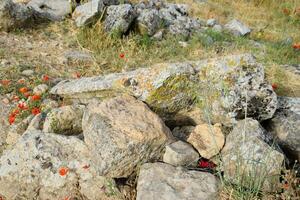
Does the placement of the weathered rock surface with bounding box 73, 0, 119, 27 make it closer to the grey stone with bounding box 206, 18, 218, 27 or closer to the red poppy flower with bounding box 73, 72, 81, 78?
the red poppy flower with bounding box 73, 72, 81, 78

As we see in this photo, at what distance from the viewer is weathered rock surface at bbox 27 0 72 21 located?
8.56m

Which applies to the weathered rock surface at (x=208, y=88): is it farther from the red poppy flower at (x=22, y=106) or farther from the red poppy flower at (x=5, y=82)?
the red poppy flower at (x=5, y=82)

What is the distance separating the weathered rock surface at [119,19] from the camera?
25.7 feet

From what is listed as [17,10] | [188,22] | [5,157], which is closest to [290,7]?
[188,22]

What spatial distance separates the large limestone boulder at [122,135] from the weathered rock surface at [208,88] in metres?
0.33

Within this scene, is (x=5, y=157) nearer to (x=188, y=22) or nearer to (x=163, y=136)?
(x=163, y=136)

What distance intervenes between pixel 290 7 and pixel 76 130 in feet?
28.8

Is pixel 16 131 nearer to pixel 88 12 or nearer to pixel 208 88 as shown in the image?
pixel 208 88

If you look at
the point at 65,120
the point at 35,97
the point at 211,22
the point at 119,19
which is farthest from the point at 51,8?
the point at 65,120

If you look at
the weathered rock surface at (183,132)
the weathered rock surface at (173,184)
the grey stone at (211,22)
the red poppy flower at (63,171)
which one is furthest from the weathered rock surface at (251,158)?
the grey stone at (211,22)

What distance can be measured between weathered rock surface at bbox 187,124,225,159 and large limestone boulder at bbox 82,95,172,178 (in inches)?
13.9

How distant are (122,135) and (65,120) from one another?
1.13m

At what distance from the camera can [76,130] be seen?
5176mm

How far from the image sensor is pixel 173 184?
4.09 m
